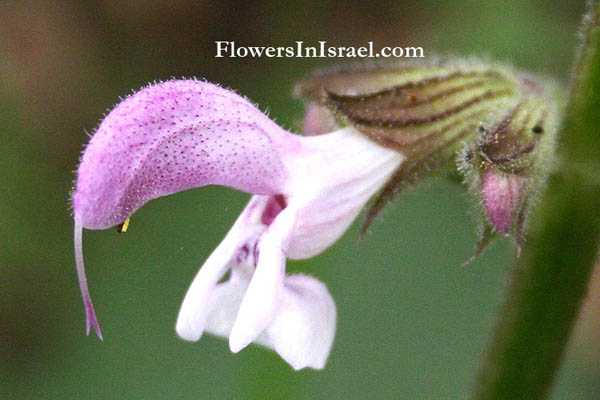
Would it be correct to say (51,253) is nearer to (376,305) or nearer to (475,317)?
(376,305)

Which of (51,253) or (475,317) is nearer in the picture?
(475,317)

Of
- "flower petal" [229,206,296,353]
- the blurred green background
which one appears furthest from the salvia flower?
the blurred green background

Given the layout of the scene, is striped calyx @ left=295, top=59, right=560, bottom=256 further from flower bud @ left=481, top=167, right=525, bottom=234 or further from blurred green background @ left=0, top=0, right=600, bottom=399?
blurred green background @ left=0, top=0, right=600, bottom=399

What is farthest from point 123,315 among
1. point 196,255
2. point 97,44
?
point 97,44

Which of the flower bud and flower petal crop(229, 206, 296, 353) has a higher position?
the flower bud

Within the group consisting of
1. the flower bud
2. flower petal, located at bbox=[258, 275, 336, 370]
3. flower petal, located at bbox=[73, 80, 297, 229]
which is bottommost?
flower petal, located at bbox=[258, 275, 336, 370]

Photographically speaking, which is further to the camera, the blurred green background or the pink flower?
the blurred green background

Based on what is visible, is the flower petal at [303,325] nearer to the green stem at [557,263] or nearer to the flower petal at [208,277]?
the flower petal at [208,277]
